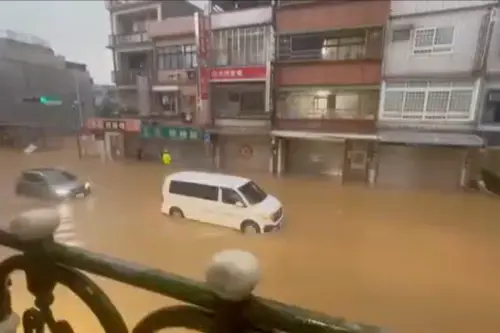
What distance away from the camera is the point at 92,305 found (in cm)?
39

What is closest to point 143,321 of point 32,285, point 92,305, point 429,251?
point 92,305

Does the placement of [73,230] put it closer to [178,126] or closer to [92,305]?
[178,126]

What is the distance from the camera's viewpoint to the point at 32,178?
1038 millimetres

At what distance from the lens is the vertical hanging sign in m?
1.53

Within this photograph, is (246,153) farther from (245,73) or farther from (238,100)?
(245,73)

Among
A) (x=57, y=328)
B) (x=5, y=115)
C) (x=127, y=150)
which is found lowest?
(x=57, y=328)

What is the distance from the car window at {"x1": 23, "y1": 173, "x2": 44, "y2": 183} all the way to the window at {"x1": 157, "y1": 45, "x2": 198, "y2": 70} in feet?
2.59

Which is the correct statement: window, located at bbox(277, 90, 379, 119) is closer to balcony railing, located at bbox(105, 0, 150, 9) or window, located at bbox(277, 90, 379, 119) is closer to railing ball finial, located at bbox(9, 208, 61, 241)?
balcony railing, located at bbox(105, 0, 150, 9)

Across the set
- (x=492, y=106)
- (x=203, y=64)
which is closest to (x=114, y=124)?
(x=203, y=64)

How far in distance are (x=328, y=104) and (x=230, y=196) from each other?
136cm

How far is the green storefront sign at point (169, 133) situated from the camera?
126 centimetres

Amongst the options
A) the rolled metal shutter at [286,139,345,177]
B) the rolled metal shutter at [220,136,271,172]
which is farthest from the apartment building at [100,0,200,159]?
the rolled metal shutter at [286,139,345,177]

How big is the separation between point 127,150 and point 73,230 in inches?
14.6

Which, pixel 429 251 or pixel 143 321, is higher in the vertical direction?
pixel 143 321
